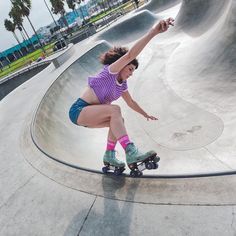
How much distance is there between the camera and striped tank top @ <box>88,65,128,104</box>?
3.86 meters

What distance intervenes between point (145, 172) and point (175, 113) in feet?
12.6

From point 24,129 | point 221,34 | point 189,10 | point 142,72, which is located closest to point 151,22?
point 189,10

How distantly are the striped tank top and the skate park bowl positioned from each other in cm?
127

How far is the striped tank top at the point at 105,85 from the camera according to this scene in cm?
386

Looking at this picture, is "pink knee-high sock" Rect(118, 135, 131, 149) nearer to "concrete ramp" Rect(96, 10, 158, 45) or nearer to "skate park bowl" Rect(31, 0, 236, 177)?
"skate park bowl" Rect(31, 0, 236, 177)

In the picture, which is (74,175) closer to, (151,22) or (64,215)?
(64,215)

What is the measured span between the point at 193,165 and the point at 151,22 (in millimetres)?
21498

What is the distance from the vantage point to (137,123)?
9.16 m

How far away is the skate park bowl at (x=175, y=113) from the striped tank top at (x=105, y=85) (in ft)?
4.18

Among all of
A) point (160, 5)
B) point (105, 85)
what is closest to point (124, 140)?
point (105, 85)

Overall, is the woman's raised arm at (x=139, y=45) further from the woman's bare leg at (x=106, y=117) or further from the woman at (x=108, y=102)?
the woman's bare leg at (x=106, y=117)

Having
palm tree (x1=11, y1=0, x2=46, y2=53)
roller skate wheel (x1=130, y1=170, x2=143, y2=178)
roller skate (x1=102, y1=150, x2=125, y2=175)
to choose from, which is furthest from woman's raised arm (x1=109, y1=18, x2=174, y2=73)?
palm tree (x1=11, y1=0, x2=46, y2=53)

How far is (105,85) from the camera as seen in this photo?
3.93 meters

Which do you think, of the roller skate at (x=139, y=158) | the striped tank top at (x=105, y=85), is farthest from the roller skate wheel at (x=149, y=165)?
the striped tank top at (x=105, y=85)
